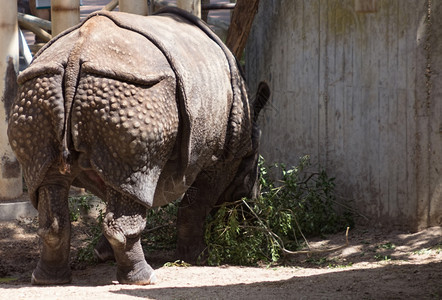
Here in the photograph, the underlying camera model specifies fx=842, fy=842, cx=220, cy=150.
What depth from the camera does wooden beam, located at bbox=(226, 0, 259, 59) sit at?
28.2 feet

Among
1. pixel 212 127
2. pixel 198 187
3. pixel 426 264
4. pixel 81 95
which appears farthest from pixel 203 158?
pixel 426 264

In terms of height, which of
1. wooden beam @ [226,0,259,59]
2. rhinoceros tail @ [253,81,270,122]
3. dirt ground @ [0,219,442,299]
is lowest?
dirt ground @ [0,219,442,299]

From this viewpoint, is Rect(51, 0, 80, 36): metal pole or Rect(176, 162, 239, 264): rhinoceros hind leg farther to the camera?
Rect(51, 0, 80, 36): metal pole

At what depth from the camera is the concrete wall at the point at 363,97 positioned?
7609 mm

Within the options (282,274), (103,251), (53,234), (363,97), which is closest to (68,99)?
(53,234)

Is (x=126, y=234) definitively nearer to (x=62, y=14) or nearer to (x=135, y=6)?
(x=135, y=6)

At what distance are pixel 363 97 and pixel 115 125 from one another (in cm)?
336

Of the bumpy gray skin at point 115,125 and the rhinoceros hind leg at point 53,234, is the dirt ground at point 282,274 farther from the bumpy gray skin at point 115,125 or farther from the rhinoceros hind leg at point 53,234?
the bumpy gray skin at point 115,125

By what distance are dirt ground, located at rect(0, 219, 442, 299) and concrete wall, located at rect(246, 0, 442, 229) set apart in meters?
0.44

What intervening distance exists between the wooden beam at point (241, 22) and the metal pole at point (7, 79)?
2190 millimetres

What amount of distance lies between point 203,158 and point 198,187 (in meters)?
0.74

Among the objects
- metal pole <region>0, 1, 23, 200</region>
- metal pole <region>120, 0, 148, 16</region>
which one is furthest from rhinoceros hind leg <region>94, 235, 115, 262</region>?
metal pole <region>120, 0, 148, 16</region>

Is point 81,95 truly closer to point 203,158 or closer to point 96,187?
point 96,187

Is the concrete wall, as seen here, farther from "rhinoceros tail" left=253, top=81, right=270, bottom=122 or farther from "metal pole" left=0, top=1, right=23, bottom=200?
"metal pole" left=0, top=1, right=23, bottom=200
